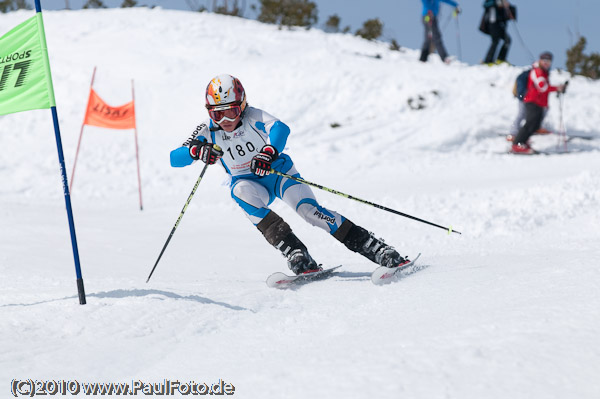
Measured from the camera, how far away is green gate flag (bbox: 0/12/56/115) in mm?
3820

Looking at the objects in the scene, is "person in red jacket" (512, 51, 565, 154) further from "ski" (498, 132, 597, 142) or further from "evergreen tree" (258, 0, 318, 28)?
"evergreen tree" (258, 0, 318, 28)

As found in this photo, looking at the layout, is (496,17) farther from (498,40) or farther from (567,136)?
(567,136)

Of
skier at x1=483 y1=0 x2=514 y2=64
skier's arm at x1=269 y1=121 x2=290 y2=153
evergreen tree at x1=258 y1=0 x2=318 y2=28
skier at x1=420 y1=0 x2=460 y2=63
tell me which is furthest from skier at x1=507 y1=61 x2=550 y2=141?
Result: evergreen tree at x1=258 y1=0 x2=318 y2=28

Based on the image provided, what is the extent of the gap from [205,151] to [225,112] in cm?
37

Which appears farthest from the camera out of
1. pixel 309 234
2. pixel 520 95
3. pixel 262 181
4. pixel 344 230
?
pixel 520 95

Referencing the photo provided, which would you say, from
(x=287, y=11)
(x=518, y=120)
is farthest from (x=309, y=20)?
(x=518, y=120)

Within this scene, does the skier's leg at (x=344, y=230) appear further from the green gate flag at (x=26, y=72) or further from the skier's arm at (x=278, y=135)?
the green gate flag at (x=26, y=72)

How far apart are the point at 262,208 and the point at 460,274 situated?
5.48 ft

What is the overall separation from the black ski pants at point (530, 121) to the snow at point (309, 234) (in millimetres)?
505

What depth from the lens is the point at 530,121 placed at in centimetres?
1072

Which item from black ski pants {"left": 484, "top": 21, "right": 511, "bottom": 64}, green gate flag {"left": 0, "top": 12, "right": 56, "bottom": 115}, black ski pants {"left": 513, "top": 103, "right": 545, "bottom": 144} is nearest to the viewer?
green gate flag {"left": 0, "top": 12, "right": 56, "bottom": 115}

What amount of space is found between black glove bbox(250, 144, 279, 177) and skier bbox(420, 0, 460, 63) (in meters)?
11.5

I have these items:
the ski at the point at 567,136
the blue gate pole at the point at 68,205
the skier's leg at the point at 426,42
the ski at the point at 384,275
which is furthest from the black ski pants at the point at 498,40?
the blue gate pole at the point at 68,205

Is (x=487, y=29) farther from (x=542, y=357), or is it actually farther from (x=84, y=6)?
(x=84, y=6)
